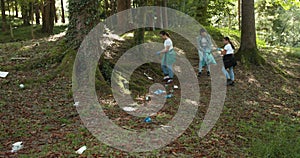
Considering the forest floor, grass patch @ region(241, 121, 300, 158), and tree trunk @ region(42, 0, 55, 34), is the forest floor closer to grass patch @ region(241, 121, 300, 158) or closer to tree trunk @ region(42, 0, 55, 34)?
grass patch @ region(241, 121, 300, 158)

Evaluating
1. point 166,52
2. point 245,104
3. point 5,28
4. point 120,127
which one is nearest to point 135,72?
point 166,52

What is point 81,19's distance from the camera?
8219 mm

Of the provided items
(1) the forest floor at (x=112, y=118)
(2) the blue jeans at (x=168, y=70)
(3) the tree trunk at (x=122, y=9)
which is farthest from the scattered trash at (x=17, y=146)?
(3) the tree trunk at (x=122, y=9)

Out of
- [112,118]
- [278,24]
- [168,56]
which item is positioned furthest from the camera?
[278,24]

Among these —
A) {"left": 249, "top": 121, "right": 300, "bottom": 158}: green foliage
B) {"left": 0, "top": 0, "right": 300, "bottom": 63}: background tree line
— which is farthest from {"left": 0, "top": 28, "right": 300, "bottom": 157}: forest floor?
{"left": 0, "top": 0, "right": 300, "bottom": 63}: background tree line

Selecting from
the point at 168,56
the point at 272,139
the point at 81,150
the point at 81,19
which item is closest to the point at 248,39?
the point at 168,56

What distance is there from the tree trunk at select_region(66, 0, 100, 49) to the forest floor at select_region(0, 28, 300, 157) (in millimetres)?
1055

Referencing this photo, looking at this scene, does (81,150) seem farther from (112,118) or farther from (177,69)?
(177,69)

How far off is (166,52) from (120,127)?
5100 millimetres

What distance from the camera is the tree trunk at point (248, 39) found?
13094 millimetres

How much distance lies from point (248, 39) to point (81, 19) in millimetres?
8005

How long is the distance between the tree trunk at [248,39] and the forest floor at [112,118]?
2.44m

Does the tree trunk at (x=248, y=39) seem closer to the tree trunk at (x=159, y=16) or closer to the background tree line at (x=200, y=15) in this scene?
the background tree line at (x=200, y=15)

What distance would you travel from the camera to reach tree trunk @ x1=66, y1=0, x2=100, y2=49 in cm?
819
